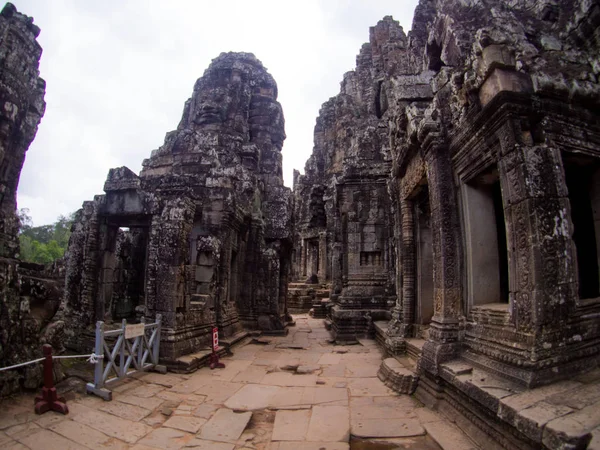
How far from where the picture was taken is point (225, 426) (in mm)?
4629

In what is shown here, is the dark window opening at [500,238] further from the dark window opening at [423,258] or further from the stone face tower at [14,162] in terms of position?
the stone face tower at [14,162]

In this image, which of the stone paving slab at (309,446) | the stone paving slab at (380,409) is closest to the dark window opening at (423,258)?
the stone paving slab at (380,409)

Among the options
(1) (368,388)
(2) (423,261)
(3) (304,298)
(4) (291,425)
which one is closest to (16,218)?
(4) (291,425)

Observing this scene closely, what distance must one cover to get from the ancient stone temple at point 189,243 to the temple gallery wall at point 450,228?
5 cm

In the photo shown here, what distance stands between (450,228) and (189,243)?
5597 millimetres

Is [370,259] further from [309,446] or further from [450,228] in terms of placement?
[309,446]

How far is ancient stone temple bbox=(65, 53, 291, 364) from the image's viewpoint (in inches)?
307

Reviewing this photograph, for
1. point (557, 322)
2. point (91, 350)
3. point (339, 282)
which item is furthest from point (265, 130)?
point (557, 322)

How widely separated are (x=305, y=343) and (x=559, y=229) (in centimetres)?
854

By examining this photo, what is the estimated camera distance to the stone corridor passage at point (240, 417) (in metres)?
3.95

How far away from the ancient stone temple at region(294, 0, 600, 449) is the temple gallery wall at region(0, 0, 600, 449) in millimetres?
20

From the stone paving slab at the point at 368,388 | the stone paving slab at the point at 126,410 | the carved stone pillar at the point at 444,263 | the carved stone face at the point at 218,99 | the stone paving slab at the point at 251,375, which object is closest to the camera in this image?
the stone paving slab at the point at 126,410

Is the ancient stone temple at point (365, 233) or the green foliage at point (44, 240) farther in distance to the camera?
the green foliage at point (44, 240)

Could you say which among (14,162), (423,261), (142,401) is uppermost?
(14,162)
